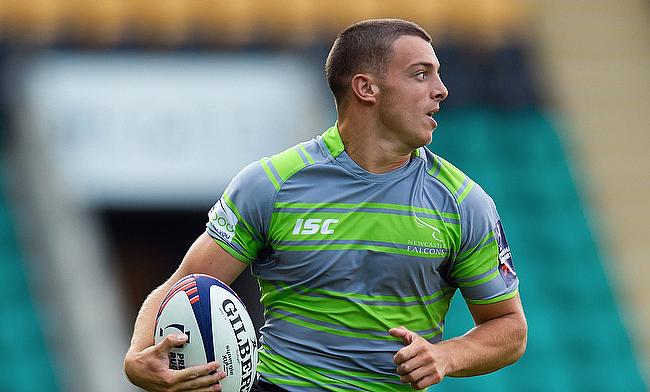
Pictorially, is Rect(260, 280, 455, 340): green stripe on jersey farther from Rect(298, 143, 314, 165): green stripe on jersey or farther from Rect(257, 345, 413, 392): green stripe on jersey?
Rect(298, 143, 314, 165): green stripe on jersey

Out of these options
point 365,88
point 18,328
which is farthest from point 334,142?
point 18,328

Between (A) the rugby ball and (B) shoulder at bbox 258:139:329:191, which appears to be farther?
(B) shoulder at bbox 258:139:329:191

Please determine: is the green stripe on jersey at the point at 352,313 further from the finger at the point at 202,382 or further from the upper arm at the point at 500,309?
the finger at the point at 202,382

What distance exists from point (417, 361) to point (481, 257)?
19.6 inches

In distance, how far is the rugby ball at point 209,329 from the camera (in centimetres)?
406

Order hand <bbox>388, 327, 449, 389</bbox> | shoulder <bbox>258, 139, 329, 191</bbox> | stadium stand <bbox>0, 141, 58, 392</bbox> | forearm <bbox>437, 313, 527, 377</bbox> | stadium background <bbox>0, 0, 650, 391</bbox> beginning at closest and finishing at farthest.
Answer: hand <bbox>388, 327, 449, 389</bbox>, forearm <bbox>437, 313, 527, 377</bbox>, shoulder <bbox>258, 139, 329, 191</bbox>, stadium stand <bbox>0, 141, 58, 392</bbox>, stadium background <bbox>0, 0, 650, 391</bbox>

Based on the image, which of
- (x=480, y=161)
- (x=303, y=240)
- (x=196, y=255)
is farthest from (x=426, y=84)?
(x=480, y=161)

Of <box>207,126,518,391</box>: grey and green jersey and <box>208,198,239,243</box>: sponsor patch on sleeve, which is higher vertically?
<box>208,198,239,243</box>: sponsor patch on sleeve

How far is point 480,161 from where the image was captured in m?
12.0

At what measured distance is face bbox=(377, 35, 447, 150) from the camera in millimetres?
4254

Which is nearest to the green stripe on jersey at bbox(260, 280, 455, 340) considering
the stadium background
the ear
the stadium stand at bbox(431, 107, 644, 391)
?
the ear

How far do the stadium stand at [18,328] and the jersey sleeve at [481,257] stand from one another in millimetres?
6179

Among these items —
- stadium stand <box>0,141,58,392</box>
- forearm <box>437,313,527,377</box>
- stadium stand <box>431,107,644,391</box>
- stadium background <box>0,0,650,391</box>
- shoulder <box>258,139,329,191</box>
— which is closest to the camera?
forearm <box>437,313,527,377</box>

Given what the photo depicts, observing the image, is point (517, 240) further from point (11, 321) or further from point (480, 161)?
point (11, 321)
